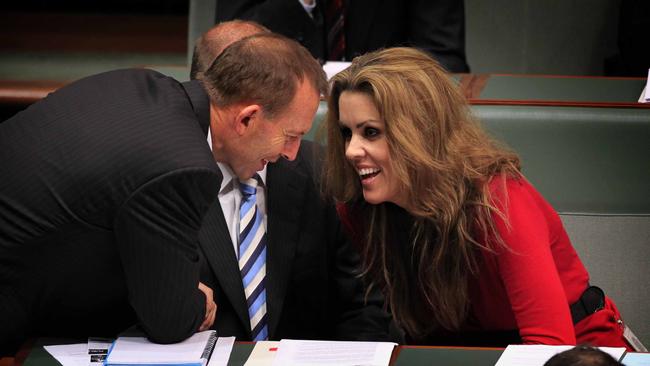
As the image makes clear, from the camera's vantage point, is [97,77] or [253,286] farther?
[253,286]

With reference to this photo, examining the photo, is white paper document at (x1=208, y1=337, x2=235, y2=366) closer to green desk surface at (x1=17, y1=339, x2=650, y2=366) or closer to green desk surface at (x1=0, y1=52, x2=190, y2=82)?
green desk surface at (x1=17, y1=339, x2=650, y2=366)

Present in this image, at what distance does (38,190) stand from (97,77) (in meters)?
0.30

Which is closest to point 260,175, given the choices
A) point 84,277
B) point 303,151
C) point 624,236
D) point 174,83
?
point 303,151

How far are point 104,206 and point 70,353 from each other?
0.98 ft

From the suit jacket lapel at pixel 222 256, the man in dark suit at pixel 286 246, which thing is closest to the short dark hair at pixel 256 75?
the man in dark suit at pixel 286 246

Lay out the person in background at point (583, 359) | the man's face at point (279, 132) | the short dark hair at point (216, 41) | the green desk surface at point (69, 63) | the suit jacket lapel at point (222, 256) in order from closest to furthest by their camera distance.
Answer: the person in background at point (583, 359), the man's face at point (279, 132), the suit jacket lapel at point (222, 256), the short dark hair at point (216, 41), the green desk surface at point (69, 63)

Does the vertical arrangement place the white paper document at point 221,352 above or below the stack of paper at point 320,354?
below

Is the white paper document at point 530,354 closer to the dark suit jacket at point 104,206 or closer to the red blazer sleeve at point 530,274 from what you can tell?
the red blazer sleeve at point 530,274

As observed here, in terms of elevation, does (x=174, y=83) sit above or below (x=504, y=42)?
above

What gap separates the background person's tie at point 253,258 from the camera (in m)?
2.29

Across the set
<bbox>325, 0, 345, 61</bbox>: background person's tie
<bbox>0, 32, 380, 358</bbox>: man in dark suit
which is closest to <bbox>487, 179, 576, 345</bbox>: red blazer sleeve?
<bbox>0, 32, 380, 358</bbox>: man in dark suit

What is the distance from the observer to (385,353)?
1.87 metres

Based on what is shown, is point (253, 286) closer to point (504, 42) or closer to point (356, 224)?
point (356, 224)

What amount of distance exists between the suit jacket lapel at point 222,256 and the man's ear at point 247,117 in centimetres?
21
